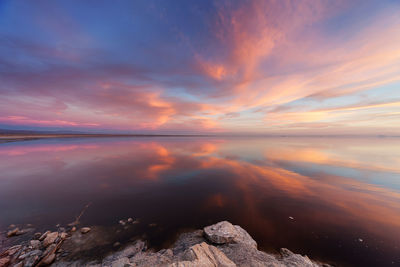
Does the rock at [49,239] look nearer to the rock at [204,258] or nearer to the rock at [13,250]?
the rock at [13,250]

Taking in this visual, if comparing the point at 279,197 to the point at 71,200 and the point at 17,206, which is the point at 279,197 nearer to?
the point at 71,200

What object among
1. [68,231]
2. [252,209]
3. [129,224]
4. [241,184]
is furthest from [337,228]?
[68,231]

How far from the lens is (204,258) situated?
4.72 m

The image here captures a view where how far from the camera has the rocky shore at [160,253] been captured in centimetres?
498

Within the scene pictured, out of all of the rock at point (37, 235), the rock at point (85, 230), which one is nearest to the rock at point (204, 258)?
the rock at point (85, 230)

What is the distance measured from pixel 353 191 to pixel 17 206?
28.2 metres

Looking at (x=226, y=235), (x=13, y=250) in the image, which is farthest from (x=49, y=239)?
(x=226, y=235)

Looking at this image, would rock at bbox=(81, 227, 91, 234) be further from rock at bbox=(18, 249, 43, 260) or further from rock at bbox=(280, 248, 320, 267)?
rock at bbox=(280, 248, 320, 267)

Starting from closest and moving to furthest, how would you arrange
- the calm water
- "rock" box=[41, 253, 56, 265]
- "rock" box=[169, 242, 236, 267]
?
"rock" box=[169, 242, 236, 267] < "rock" box=[41, 253, 56, 265] < the calm water

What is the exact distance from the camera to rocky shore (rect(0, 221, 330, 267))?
196 inches

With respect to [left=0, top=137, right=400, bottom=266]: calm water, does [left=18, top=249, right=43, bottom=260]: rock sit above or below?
above

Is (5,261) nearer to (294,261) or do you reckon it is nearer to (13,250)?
(13,250)

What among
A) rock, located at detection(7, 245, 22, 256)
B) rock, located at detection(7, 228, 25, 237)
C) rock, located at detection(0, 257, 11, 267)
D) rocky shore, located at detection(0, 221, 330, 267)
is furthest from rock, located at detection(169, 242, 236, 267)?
rock, located at detection(7, 228, 25, 237)

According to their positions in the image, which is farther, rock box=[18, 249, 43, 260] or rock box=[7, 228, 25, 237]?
rock box=[7, 228, 25, 237]
